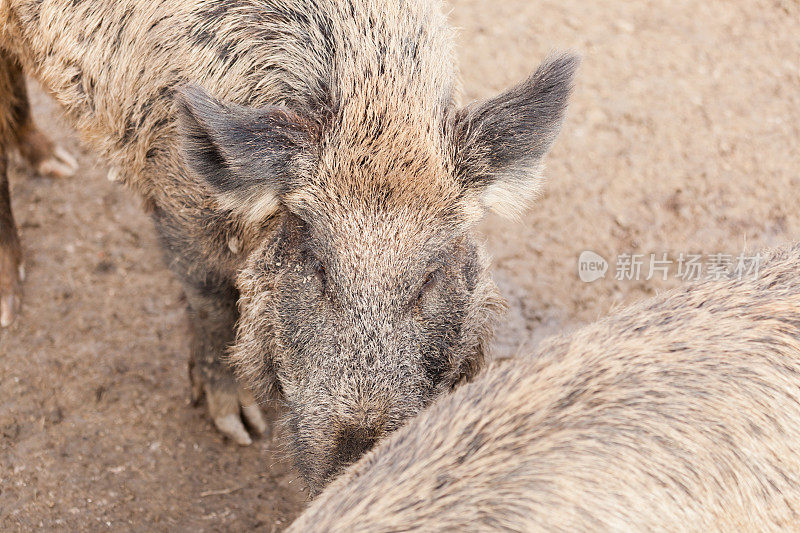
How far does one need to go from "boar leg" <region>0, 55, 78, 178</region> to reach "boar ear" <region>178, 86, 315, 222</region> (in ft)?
7.59

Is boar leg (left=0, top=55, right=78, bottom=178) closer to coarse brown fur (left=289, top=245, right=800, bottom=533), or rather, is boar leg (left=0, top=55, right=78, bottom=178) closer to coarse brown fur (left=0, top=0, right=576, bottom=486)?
coarse brown fur (left=0, top=0, right=576, bottom=486)

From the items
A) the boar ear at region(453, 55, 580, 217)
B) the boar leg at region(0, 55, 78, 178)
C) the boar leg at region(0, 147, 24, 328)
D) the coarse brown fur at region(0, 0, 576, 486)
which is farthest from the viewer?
the boar leg at region(0, 55, 78, 178)

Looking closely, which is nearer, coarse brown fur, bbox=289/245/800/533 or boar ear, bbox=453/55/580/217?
coarse brown fur, bbox=289/245/800/533

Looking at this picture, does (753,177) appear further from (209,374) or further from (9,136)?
(9,136)

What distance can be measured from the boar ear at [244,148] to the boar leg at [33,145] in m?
2.31

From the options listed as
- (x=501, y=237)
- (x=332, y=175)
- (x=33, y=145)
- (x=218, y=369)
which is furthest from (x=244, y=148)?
(x=33, y=145)

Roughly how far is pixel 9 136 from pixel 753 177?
190 inches

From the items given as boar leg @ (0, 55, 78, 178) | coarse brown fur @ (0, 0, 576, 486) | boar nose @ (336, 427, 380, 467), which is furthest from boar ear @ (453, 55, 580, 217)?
boar leg @ (0, 55, 78, 178)

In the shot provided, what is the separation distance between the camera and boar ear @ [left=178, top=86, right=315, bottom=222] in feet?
9.59

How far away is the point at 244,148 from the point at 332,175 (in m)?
0.33

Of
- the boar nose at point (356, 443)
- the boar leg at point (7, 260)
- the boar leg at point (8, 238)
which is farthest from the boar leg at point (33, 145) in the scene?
the boar nose at point (356, 443)

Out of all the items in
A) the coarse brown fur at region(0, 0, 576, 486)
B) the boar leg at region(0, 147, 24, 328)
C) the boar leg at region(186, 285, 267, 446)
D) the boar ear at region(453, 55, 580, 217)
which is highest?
the boar ear at region(453, 55, 580, 217)

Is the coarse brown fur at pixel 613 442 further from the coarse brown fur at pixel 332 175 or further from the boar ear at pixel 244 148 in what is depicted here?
the boar ear at pixel 244 148

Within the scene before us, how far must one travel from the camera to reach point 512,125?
313 cm
